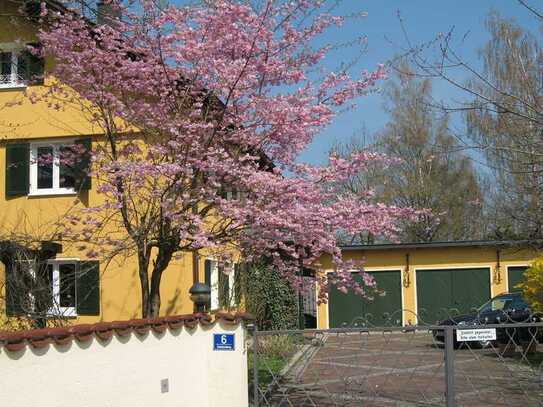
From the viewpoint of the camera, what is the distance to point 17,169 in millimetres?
17141

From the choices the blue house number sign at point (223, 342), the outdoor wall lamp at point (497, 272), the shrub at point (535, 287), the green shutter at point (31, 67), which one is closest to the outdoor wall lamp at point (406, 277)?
the outdoor wall lamp at point (497, 272)

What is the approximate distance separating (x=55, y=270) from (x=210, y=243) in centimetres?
837

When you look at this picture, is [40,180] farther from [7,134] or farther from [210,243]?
[210,243]

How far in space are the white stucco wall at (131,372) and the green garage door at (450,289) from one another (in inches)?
779

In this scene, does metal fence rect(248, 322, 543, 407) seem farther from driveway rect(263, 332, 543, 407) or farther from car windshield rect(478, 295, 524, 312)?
car windshield rect(478, 295, 524, 312)

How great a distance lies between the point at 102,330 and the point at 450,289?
894 inches

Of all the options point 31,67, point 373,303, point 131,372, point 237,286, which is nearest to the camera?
point 131,372

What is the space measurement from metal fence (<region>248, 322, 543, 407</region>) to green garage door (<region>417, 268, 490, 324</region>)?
734 cm

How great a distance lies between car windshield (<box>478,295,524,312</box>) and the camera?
20.5 meters

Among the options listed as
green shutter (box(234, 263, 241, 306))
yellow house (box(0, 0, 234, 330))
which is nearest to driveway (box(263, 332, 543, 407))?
green shutter (box(234, 263, 241, 306))

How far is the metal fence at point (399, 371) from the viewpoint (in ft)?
27.6

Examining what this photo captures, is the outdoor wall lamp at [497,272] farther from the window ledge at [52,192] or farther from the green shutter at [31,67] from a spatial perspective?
the green shutter at [31,67]

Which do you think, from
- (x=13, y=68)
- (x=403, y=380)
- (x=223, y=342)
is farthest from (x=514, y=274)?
(x=223, y=342)

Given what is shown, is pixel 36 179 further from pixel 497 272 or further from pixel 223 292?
pixel 497 272
